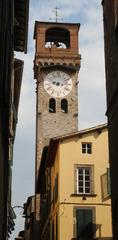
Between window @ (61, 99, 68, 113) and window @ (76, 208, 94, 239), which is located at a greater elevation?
window @ (61, 99, 68, 113)

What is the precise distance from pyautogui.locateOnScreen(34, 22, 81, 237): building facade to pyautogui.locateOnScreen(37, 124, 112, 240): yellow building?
678 inches

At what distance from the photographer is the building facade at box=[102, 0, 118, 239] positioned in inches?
661

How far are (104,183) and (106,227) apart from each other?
2167mm

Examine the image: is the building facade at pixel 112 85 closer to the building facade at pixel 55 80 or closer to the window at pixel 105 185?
the window at pixel 105 185

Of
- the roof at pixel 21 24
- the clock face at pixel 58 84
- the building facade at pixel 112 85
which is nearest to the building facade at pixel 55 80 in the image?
the clock face at pixel 58 84

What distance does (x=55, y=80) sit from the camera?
169 feet

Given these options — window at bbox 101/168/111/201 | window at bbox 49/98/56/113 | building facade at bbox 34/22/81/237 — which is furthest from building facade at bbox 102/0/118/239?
window at bbox 49/98/56/113

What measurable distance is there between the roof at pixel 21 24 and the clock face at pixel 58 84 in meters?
33.5

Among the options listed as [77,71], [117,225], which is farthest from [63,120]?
[117,225]

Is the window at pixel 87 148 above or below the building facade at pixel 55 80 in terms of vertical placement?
below

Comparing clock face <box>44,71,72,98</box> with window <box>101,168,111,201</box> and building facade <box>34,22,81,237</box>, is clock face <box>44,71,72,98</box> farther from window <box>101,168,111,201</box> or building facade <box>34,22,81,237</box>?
window <box>101,168,111,201</box>

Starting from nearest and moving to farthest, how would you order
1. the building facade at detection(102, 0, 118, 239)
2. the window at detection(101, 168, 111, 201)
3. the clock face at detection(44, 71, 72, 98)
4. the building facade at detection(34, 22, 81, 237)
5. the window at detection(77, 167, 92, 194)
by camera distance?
the building facade at detection(102, 0, 118, 239), the window at detection(101, 168, 111, 201), the window at detection(77, 167, 92, 194), the building facade at detection(34, 22, 81, 237), the clock face at detection(44, 71, 72, 98)

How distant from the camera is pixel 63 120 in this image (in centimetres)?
4900

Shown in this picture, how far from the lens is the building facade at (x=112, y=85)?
16797mm
